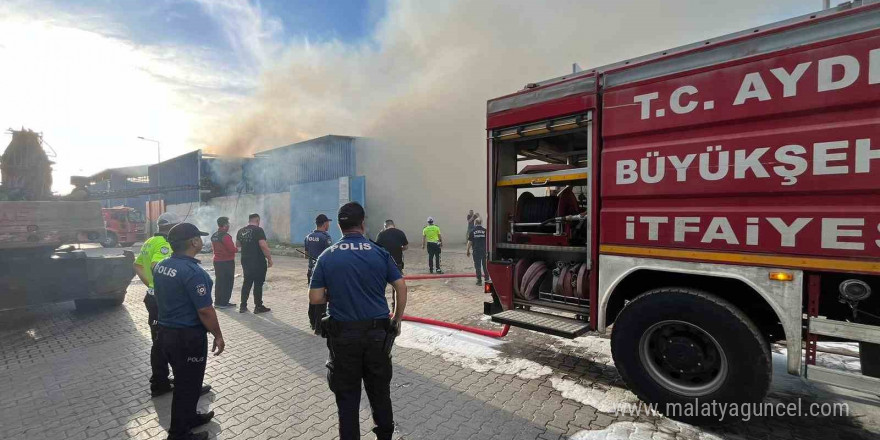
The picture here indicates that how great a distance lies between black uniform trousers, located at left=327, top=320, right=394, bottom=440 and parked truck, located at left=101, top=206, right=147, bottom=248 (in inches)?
952

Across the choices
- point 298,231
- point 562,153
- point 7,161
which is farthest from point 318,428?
point 298,231

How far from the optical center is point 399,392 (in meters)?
3.73

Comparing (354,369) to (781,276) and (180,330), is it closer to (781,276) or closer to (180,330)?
(180,330)

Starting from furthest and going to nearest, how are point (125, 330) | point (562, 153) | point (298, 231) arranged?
point (298, 231)
point (125, 330)
point (562, 153)

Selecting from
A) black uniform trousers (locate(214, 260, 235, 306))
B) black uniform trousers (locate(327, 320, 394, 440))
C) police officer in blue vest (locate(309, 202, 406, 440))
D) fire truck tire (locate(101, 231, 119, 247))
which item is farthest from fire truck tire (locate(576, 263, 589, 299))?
fire truck tire (locate(101, 231, 119, 247))

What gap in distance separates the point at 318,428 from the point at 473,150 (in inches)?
768

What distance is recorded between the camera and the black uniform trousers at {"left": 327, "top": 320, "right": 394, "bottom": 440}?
8.21 ft

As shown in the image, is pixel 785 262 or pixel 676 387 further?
pixel 676 387

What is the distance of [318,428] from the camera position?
123 inches

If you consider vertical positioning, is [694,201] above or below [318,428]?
above

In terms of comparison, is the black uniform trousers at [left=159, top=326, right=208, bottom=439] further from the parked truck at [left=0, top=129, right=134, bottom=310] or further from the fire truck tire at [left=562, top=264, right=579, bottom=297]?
the parked truck at [left=0, top=129, right=134, bottom=310]

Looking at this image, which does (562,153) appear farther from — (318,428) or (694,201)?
(318,428)

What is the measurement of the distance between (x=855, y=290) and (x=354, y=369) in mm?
3241

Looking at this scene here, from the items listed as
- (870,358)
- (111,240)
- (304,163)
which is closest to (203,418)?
(870,358)
